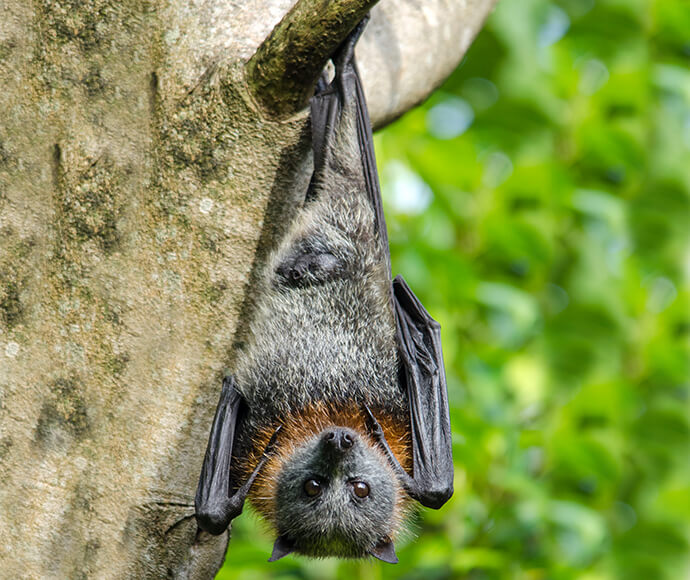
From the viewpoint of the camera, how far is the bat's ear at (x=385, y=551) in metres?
2.77

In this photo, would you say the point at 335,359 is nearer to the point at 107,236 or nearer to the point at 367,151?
the point at 367,151

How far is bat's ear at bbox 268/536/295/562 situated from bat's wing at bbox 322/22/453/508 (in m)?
0.49

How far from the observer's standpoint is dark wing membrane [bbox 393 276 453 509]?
8.87 feet

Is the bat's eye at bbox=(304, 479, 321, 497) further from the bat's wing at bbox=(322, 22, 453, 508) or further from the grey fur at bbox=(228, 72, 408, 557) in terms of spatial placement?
the bat's wing at bbox=(322, 22, 453, 508)

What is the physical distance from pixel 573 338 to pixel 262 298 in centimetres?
249

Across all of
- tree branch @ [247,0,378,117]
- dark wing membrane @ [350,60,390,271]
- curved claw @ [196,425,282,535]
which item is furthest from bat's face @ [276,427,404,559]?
tree branch @ [247,0,378,117]

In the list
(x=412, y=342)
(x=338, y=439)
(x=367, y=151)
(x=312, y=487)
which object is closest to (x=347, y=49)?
(x=367, y=151)

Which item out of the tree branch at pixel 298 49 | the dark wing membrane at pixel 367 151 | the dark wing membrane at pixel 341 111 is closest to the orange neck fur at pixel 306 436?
the dark wing membrane at pixel 367 151

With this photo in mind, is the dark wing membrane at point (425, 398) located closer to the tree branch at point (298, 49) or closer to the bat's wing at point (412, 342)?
the bat's wing at point (412, 342)

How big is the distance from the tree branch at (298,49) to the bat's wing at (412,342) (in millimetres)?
312

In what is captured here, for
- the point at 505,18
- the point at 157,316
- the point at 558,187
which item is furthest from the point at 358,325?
the point at 505,18

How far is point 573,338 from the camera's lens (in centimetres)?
430

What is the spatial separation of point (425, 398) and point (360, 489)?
0.41m

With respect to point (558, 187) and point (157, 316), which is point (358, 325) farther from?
point (558, 187)
